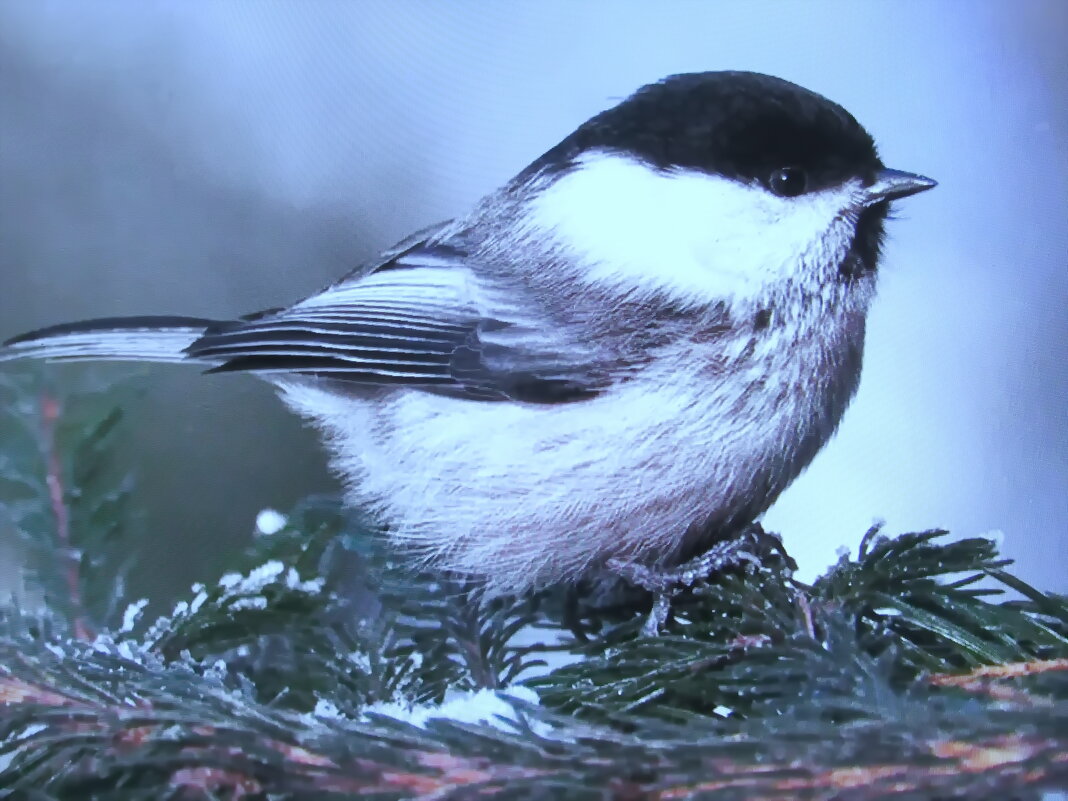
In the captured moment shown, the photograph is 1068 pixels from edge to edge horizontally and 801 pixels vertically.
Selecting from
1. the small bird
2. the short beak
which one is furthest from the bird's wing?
the short beak

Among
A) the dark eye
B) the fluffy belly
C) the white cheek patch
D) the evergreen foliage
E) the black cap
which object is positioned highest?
the black cap

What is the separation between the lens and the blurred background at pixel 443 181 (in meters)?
0.59

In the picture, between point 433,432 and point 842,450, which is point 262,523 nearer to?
point 433,432

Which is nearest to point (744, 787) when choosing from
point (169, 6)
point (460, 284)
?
point (460, 284)

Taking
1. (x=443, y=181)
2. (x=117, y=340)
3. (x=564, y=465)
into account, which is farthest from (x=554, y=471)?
(x=117, y=340)

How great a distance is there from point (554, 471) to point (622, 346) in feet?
0.32

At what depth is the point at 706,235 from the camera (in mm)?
577

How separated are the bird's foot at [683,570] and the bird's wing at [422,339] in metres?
0.13

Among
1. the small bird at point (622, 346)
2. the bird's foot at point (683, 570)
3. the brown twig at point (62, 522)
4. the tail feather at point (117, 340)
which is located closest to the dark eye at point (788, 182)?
the small bird at point (622, 346)

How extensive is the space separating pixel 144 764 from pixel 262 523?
218 millimetres

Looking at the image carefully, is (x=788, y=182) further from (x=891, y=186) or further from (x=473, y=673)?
(x=473, y=673)

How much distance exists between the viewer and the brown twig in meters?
0.57

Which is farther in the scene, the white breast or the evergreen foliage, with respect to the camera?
the white breast

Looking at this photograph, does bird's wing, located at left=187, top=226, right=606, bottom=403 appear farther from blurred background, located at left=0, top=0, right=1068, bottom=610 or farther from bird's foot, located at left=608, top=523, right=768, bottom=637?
bird's foot, located at left=608, top=523, right=768, bottom=637
